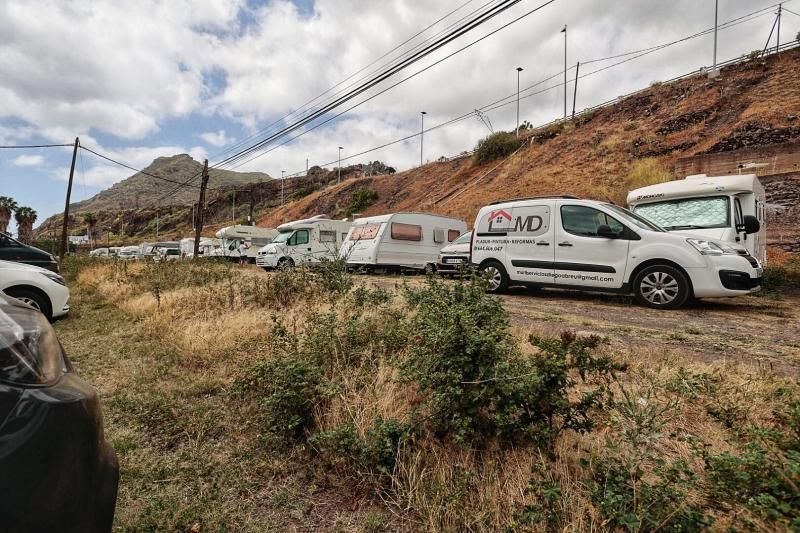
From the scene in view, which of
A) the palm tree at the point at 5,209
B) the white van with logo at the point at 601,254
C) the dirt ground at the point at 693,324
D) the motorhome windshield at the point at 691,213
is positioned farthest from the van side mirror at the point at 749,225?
the palm tree at the point at 5,209

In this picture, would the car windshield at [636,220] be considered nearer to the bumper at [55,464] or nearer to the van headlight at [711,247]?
the van headlight at [711,247]

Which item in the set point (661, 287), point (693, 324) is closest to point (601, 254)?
point (661, 287)

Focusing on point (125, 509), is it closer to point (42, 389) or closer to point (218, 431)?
point (218, 431)

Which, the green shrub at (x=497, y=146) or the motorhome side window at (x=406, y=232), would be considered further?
the green shrub at (x=497, y=146)

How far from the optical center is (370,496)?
1.95 metres

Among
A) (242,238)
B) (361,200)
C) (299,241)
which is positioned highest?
(361,200)

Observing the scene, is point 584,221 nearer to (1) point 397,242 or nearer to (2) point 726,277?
(2) point 726,277

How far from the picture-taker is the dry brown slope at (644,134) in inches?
758

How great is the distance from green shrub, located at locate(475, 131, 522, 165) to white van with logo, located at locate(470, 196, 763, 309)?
25.6 m

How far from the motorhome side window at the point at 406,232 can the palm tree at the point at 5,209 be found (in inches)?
2088

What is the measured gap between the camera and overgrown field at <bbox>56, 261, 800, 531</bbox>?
153 cm

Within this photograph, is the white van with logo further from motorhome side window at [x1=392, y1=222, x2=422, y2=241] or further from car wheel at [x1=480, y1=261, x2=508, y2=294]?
motorhome side window at [x1=392, y1=222, x2=422, y2=241]

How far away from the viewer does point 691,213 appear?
8398mm

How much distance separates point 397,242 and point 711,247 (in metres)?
10.3
